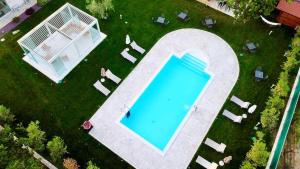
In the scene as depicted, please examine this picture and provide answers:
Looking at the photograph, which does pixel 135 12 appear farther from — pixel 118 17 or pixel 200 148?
pixel 200 148

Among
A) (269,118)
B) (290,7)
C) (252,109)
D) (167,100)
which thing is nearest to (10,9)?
(167,100)

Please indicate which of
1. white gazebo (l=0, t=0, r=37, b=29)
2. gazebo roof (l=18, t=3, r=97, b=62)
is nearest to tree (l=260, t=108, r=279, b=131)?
gazebo roof (l=18, t=3, r=97, b=62)

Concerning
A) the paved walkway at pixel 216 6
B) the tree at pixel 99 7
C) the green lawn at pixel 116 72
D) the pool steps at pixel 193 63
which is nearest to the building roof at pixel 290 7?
the green lawn at pixel 116 72

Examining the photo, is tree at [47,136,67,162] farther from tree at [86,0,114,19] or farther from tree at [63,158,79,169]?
tree at [86,0,114,19]

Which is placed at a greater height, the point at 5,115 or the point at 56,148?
the point at 56,148

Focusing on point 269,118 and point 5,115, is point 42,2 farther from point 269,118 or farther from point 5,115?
point 269,118

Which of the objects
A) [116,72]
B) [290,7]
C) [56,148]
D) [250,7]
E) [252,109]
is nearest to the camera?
[56,148]

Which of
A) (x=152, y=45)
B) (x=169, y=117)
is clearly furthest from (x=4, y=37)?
(x=169, y=117)
